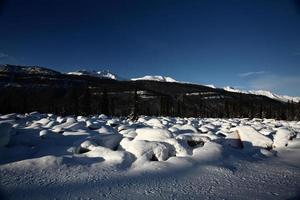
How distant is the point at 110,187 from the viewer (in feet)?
20.6

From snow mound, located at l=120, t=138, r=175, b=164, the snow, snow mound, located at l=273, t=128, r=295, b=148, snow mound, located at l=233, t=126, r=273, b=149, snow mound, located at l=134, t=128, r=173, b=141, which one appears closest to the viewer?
the snow

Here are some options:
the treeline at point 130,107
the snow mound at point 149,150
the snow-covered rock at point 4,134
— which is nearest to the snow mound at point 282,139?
the snow mound at point 149,150

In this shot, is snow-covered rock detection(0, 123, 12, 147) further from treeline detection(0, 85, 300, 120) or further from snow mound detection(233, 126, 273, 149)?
treeline detection(0, 85, 300, 120)

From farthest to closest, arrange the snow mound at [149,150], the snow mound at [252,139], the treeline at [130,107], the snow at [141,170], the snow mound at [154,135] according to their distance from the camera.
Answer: the treeline at [130,107], the snow mound at [252,139], the snow mound at [154,135], the snow mound at [149,150], the snow at [141,170]

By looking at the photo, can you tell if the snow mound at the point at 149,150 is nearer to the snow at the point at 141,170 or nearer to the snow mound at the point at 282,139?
the snow at the point at 141,170

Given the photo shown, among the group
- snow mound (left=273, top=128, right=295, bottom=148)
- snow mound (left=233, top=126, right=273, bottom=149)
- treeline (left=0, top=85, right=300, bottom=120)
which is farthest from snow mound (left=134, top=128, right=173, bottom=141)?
treeline (left=0, top=85, right=300, bottom=120)

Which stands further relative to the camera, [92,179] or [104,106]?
[104,106]

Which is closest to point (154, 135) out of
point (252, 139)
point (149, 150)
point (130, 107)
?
point (149, 150)

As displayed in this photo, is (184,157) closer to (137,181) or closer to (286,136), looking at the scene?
(137,181)

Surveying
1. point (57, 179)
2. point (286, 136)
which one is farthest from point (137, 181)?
point (286, 136)

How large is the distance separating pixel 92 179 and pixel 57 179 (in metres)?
0.91

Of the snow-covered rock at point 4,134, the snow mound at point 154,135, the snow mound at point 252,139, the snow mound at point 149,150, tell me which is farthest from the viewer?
the snow mound at point 252,139

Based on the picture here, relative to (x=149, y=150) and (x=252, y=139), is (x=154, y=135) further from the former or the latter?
(x=252, y=139)

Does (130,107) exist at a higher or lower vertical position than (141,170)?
higher
